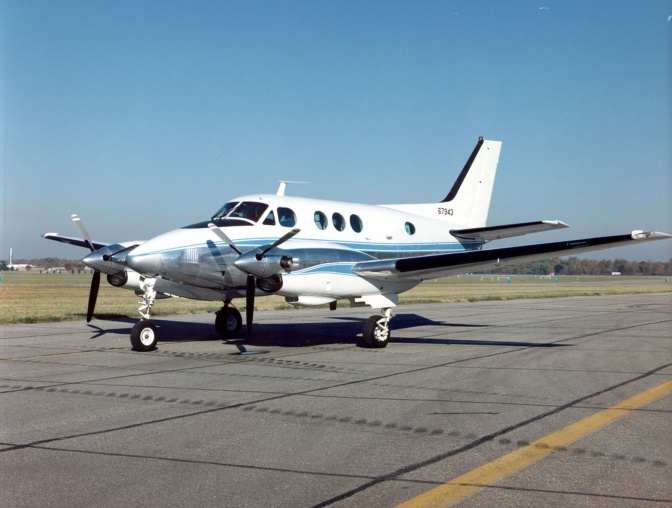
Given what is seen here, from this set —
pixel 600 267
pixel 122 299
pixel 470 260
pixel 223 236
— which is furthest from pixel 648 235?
pixel 600 267

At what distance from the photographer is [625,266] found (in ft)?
621

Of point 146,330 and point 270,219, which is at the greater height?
point 270,219

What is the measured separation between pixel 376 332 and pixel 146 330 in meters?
5.45

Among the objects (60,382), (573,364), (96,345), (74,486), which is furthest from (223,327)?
(74,486)

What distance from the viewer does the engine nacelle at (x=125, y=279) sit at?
56.1ft

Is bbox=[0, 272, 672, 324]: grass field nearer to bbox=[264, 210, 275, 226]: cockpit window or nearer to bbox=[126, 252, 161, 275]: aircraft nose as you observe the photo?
bbox=[126, 252, 161, 275]: aircraft nose

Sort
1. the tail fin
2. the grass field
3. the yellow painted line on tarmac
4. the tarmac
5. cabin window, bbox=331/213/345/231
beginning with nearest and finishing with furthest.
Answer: the yellow painted line on tarmac → the tarmac → cabin window, bbox=331/213/345/231 → the tail fin → the grass field

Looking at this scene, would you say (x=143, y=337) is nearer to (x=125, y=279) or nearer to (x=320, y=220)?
(x=125, y=279)

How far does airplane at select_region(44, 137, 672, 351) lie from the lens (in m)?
14.6

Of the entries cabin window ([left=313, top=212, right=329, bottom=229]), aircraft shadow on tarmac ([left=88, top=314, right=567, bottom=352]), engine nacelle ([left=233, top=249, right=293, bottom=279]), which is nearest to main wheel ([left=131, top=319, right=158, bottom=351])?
aircraft shadow on tarmac ([left=88, top=314, right=567, bottom=352])

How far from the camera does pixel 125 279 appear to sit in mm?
17266

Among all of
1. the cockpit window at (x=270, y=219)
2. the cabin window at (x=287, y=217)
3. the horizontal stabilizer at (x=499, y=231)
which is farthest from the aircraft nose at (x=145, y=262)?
the horizontal stabilizer at (x=499, y=231)

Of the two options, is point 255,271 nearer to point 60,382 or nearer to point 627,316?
point 60,382

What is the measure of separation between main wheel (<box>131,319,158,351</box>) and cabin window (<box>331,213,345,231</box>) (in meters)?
5.58
